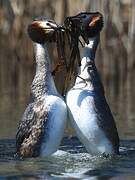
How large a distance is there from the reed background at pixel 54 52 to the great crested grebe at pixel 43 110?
20.1ft

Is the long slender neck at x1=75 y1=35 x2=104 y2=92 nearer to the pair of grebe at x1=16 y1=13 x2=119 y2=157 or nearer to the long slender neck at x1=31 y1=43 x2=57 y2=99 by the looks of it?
the pair of grebe at x1=16 y1=13 x2=119 y2=157

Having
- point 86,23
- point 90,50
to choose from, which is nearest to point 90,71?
point 90,50

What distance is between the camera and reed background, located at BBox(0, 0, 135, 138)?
51.9ft

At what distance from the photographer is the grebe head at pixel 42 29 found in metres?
7.51

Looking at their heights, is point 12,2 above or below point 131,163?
above

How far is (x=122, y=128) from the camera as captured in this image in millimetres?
10508

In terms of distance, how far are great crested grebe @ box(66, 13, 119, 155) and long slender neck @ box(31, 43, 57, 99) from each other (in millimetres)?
191

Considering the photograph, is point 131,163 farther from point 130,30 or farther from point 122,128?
point 130,30

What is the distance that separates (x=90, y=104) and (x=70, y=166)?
587 millimetres

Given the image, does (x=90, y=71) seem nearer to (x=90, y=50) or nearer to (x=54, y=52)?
Result: (x=90, y=50)

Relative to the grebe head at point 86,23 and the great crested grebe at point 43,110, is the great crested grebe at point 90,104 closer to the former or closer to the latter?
the grebe head at point 86,23

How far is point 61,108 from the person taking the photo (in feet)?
24.4

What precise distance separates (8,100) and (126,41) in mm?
4839

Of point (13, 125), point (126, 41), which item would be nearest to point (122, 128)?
point (13, 125)
